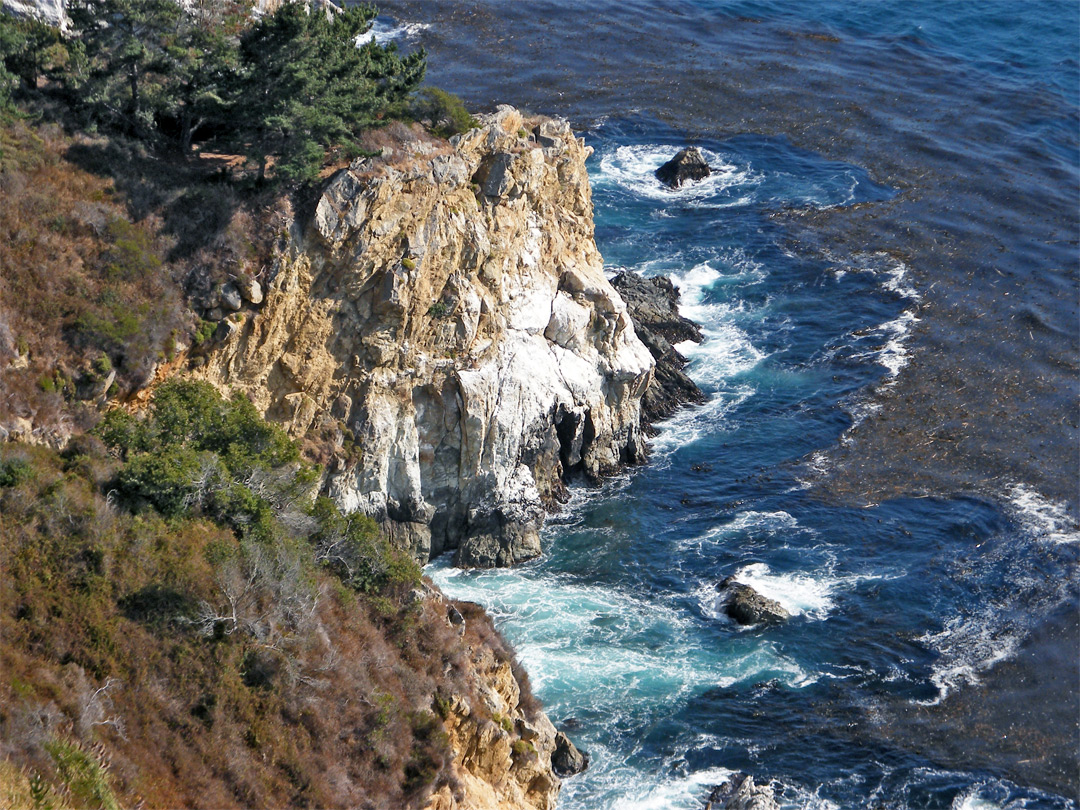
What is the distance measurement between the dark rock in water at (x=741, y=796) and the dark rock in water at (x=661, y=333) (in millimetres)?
26115

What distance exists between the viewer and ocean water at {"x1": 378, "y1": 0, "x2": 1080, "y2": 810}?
145 ft

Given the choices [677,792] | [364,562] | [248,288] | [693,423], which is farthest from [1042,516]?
[248,288]

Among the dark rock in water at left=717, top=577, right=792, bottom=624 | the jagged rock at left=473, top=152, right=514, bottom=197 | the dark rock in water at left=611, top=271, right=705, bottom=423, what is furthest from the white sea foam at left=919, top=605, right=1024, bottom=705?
the jagged rock at left=473, top=152, right=514, bottom=197

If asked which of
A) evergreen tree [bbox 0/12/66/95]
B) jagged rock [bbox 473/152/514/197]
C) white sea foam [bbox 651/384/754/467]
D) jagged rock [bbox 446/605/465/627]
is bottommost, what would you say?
white sea foam [bbox 651/384/754/467]

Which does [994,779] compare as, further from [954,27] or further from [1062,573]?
[954,27]

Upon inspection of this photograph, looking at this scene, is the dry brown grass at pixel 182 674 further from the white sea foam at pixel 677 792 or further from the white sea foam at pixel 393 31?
the white sea foam at pixel 393 31

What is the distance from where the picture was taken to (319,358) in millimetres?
47094

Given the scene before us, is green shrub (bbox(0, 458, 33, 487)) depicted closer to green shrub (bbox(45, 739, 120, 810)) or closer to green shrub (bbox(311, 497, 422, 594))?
green shrub (bbox(311, 497, 422, 594))

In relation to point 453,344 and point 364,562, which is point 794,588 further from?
point 364,562

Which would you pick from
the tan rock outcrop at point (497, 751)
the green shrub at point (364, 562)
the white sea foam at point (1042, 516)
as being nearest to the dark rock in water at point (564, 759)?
the tan rock outcrop at point (497, 751)

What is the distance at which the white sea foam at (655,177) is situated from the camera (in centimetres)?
8756

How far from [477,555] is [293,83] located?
22602mm

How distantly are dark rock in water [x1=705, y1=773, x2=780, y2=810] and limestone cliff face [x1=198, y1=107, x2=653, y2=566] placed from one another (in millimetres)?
15864

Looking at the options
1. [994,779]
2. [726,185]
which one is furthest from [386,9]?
[994,779]
